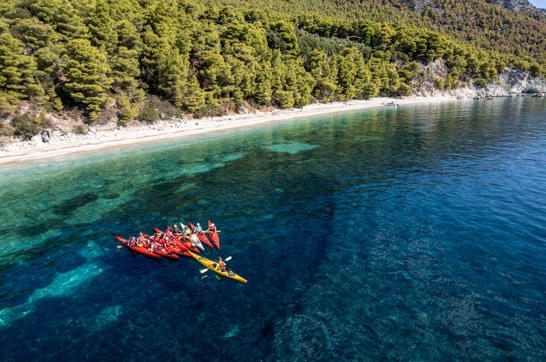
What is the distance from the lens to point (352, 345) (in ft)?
39.3

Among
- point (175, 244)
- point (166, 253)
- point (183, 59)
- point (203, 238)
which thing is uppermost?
point (183, 59)

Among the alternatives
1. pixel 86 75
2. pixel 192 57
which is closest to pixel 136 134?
pixel 86 75

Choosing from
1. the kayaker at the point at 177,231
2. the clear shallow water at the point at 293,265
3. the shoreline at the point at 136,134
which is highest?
the shoreline at the point at 136,134

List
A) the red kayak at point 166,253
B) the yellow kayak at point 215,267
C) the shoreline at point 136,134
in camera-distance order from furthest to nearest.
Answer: the shoreline at point 136,134
the red kayak at point 166,253
the yellow kayak at point 215,267

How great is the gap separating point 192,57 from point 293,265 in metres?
68.9

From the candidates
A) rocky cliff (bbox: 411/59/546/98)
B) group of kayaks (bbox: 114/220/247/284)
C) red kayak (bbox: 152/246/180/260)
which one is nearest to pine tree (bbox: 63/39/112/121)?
group of kayaks (bbox: 114/220/247/284)

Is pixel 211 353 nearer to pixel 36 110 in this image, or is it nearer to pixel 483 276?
pixel 483 276

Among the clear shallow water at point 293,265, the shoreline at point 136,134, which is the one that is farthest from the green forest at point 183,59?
the clear shallow water at point 293,265

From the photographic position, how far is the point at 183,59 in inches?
2574

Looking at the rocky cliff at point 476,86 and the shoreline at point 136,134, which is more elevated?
the rocky cliff at point 476,86

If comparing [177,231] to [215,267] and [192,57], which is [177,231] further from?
[192,57]

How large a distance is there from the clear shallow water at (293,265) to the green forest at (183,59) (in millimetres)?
19659

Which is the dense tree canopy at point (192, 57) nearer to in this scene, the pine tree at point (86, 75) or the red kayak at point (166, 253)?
the pine tree at point (86, 75)

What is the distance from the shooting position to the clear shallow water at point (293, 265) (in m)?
12.4
